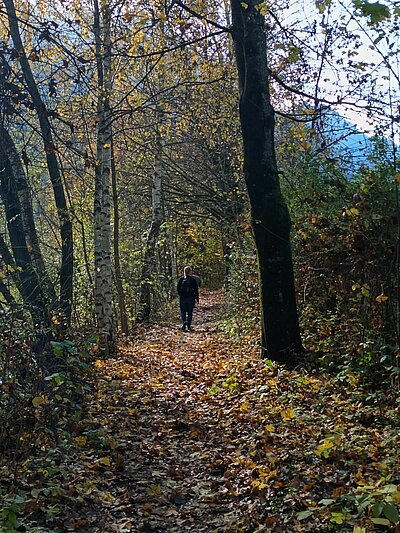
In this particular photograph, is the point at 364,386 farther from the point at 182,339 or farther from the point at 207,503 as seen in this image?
the point at 182,339

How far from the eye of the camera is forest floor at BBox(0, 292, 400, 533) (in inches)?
184

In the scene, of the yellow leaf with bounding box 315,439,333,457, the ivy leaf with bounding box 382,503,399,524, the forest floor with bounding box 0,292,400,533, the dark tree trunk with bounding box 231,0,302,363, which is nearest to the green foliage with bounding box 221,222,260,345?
the dark tree trunk with bounding box 231,0,302,363

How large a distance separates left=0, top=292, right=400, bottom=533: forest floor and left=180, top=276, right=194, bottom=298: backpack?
8407 millimetres

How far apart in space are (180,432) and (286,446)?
5.47 ft

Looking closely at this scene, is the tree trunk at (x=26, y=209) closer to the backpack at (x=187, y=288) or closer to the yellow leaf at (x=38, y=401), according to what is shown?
the yellow leaf at (x=38, y=401)

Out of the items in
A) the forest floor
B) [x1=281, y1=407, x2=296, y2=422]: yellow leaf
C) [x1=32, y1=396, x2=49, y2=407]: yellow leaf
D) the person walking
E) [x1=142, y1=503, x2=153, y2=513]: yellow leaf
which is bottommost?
[x1=142, y1=503, x2=153, y2=513]: yellow leaf

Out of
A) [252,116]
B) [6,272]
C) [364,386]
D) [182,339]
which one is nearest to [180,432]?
[364,386]

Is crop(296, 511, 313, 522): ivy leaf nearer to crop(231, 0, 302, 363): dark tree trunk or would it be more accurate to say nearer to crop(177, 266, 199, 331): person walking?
crop(231, 0, 302, 363): dark tree trunk

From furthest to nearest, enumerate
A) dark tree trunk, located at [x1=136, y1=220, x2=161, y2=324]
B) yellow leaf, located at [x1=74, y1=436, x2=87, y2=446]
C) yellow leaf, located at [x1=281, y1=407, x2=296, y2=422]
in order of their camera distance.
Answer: dark tree trunk, located at [x1=136, y1=220, x2=161, y2=324], yellow leaf, located at [x1=281, y1=407, x2=296, y2=422], yellow leaf, located at [x1=74, y1=436, x2=87, y2=446]

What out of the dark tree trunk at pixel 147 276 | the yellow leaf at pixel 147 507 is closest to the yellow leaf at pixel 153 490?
the yellow leaf at pixel 147 507

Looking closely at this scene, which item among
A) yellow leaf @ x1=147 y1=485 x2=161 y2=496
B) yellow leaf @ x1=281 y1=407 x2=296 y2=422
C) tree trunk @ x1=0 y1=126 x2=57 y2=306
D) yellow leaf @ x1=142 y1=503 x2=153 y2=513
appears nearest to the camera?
yellow leaf @ x1=142 y1=503 x2=153 y2=513

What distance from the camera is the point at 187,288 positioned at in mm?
17906

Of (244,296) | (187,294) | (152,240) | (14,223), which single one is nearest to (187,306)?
(187,294)

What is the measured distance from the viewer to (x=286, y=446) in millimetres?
6121
